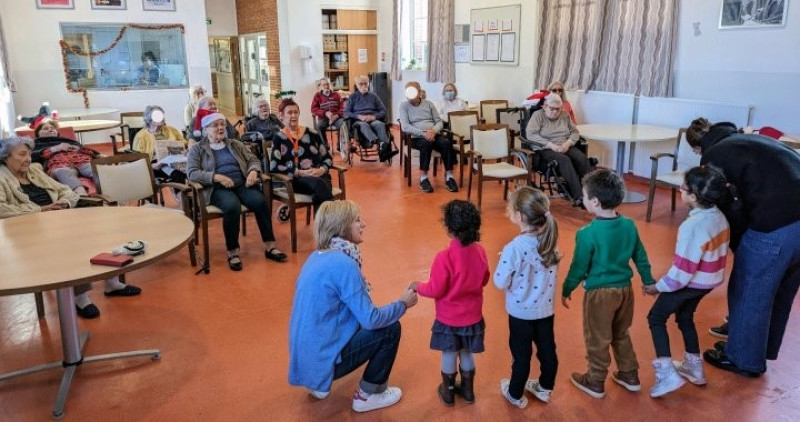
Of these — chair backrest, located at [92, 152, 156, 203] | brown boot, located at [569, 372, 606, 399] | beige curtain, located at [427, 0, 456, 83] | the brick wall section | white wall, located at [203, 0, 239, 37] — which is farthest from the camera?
white wall, located at [203, 0, 239, 37]

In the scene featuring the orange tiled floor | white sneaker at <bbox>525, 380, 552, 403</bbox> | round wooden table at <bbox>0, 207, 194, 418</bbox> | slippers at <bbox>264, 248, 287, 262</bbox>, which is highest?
round wooden table at <bbox>0, 207, 194, 418</bbox>

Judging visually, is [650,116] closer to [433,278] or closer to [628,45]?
[628,45]

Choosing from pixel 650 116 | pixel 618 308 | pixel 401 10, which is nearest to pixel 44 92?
pixel 401 10

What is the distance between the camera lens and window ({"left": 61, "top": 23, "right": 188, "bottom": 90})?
931 cm

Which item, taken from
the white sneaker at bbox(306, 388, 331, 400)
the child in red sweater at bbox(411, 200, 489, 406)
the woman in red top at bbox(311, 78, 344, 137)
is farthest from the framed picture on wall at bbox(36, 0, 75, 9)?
the child in red sweater at bbox(411, 200, 489, 406)

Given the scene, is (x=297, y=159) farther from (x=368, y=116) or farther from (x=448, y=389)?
(x=368, y=116)

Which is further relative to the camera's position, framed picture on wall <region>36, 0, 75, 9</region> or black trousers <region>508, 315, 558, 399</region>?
framed picture on wall <region>36, 0, 75, 9</region>

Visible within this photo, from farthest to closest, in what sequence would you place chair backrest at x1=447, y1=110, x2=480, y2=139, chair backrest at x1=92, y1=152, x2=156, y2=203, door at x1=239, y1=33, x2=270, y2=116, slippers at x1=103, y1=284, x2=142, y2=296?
→ door at x1=239, y1=33, x2=270, y2=116 → chair backrest at x1=447, y1=110, x2=480, y2=139 → chair backrest at x1=92, y1=152, x2=156, y2=203 → slippers at x1=103, y1=284, x2=142, y2=296

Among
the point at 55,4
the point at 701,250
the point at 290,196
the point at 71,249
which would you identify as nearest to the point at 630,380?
the point at 701,250

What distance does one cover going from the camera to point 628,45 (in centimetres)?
673

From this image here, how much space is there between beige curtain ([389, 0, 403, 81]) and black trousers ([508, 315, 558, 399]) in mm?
9662

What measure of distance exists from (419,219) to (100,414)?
3.42 metres

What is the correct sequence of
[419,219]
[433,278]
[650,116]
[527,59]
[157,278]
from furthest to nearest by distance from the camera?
[527,59] < [650,116] < [419,219] < [157,278] < [433,278]

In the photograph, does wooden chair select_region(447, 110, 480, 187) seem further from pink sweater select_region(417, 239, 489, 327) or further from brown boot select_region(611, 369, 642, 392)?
pink sweater select_region(417, 239, 489, 327)
